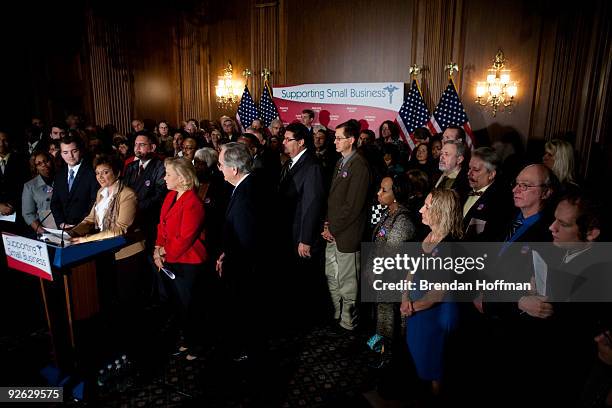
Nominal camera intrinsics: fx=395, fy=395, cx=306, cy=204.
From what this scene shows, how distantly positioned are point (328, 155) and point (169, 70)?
272 inches

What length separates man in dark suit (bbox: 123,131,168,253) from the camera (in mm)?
4047

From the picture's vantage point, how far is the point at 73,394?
8.50 feet

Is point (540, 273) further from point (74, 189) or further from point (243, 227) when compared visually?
point (74, 189)

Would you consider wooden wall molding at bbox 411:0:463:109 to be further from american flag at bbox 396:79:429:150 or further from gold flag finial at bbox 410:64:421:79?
american flag at bbox 396:79:429:150

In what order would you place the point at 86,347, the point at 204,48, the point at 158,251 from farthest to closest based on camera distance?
the point at 204,48 → the point at 158,251 → the point at 86,347

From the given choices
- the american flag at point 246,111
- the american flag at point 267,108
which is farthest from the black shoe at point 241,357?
the american flag at point 267,108

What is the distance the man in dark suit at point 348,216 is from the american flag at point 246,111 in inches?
189

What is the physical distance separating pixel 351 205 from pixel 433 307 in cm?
120

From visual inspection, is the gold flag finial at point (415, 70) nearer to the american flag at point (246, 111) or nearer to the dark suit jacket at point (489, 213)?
the american flag at point (246, 111)

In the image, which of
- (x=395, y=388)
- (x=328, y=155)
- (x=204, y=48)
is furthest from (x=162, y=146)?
(x=395, y=388)

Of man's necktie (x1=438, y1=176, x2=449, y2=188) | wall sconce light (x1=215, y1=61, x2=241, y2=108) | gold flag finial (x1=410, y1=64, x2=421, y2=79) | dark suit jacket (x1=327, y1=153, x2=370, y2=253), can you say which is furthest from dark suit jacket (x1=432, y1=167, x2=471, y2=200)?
wall sconce light (x1=215, y1=61, x2=241, y2=108)

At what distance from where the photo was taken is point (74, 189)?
366cm

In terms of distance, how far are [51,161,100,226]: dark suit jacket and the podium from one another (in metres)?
1.16

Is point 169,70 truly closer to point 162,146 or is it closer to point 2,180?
point 162,146
